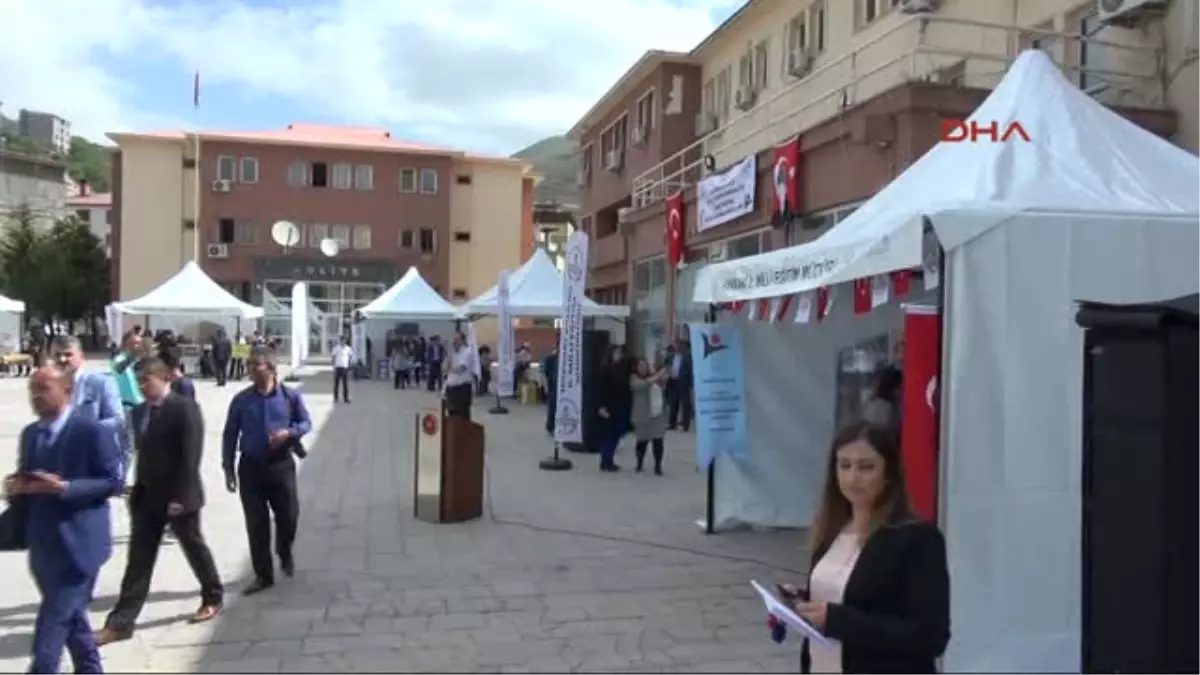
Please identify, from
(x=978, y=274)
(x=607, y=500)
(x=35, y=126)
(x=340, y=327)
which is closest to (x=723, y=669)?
(x=978, y=274)

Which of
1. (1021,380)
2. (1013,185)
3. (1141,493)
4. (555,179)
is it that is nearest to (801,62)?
(1013,185)

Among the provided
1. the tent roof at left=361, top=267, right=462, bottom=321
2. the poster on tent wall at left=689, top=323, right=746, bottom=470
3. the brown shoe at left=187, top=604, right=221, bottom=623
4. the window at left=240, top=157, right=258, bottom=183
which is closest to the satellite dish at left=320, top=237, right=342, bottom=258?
the window at left=240, top=157, right=258, bottom=183

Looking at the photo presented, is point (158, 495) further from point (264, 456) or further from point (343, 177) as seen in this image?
point (343, 177)

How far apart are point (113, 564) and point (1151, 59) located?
13065 mm

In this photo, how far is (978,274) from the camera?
571 cm

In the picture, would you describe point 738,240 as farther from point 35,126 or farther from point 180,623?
point 35,126

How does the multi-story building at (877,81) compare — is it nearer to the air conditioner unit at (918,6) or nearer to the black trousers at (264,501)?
the air conditioner unit at (918,6)

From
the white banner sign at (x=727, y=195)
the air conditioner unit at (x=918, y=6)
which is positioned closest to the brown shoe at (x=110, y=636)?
the white banner sign at (x=727, y=195)

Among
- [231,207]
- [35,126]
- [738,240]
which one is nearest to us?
[738,240]

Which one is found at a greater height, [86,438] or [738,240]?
[738,240]

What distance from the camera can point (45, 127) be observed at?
14038 centimetres

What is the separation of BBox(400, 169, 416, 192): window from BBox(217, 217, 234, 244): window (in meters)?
8.19

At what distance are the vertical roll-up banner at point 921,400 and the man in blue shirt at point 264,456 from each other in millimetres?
4111

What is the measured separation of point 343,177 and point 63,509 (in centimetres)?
4914
